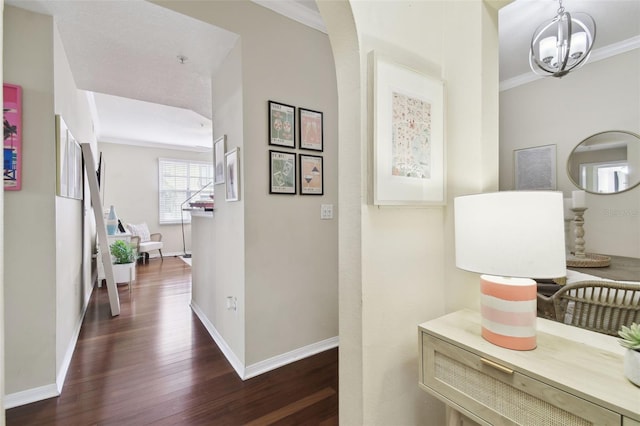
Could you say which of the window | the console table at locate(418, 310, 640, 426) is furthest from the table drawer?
the window

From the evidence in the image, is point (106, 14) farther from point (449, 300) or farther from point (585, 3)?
point (585, 3)

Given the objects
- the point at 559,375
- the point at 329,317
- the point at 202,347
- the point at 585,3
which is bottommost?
the point at 202,347

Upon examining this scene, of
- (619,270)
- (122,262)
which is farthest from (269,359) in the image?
(122,262)

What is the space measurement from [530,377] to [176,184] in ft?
26.0

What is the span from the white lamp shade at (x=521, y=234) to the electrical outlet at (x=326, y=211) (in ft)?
5.03

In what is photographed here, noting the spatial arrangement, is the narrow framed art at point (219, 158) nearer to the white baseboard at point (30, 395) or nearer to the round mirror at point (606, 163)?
the white baseboard at point (30, 395)

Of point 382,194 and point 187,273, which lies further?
point 187,273

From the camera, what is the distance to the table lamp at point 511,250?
84 centimetres

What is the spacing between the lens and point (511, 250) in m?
0.86

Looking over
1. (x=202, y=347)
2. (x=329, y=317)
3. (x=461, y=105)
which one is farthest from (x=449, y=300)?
(x=202, y=347)

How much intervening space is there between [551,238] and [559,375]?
0.36 metres

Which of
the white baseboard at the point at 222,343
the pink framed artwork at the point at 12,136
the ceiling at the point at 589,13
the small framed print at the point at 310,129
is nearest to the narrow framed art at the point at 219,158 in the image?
the small framed print at the point at 310,129

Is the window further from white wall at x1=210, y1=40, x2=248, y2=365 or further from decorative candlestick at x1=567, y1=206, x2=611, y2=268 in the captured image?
decorative candlestick at x1=567, y1=206, x2=611, y2=268

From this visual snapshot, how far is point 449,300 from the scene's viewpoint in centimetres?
131
